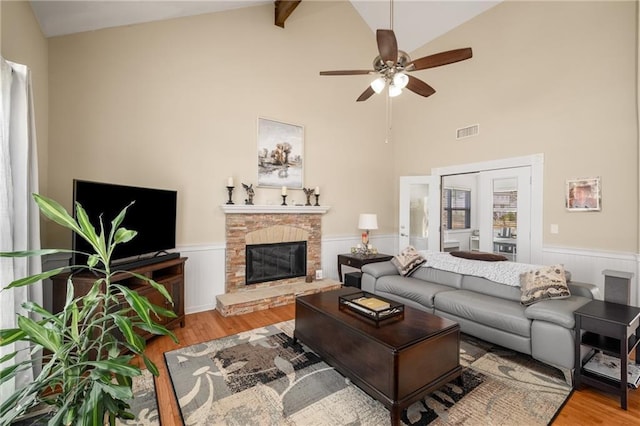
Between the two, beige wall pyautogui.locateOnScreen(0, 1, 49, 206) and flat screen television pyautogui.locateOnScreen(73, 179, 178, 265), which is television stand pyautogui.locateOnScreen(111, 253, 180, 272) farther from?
beige wall pyautogui.locateOnScreen(0, 1, 49, 206)

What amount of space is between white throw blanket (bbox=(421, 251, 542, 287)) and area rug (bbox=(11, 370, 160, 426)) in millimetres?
3212

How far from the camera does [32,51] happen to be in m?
2.50

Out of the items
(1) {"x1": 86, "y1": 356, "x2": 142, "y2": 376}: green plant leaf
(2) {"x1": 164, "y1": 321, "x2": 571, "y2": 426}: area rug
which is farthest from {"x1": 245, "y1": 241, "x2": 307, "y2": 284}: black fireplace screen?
(1) {"x1": 86, "y1": 356, "x2": 142, "y2": 376}: green plant leaf

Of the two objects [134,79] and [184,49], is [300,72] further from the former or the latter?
[134,79]

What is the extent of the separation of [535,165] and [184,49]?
496 cm

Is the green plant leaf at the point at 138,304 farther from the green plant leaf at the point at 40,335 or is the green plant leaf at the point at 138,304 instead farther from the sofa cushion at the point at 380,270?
the sofa cushion at the point at 380,270

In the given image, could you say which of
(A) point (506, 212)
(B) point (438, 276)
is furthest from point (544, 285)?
(A) point (506, 212)

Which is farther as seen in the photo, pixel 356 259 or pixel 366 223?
pixel 366 223

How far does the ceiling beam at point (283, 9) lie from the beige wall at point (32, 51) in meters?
2.83

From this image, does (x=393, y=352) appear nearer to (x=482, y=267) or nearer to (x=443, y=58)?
(x=482, y=267)

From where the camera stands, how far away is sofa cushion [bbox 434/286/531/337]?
2.52 metres

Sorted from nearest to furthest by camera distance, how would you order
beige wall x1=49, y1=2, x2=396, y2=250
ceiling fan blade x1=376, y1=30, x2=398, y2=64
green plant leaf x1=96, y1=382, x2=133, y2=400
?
green plant leaf x1=96, y1=382, x2=133, y2=400 → ceiling fan blade x1=376, y1=30, x2=398, y2=64 → beige wall x1=49, y1=2, x2=396, y2=250

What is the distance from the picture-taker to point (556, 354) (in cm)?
228

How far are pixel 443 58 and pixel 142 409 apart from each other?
Result: 356 cm
